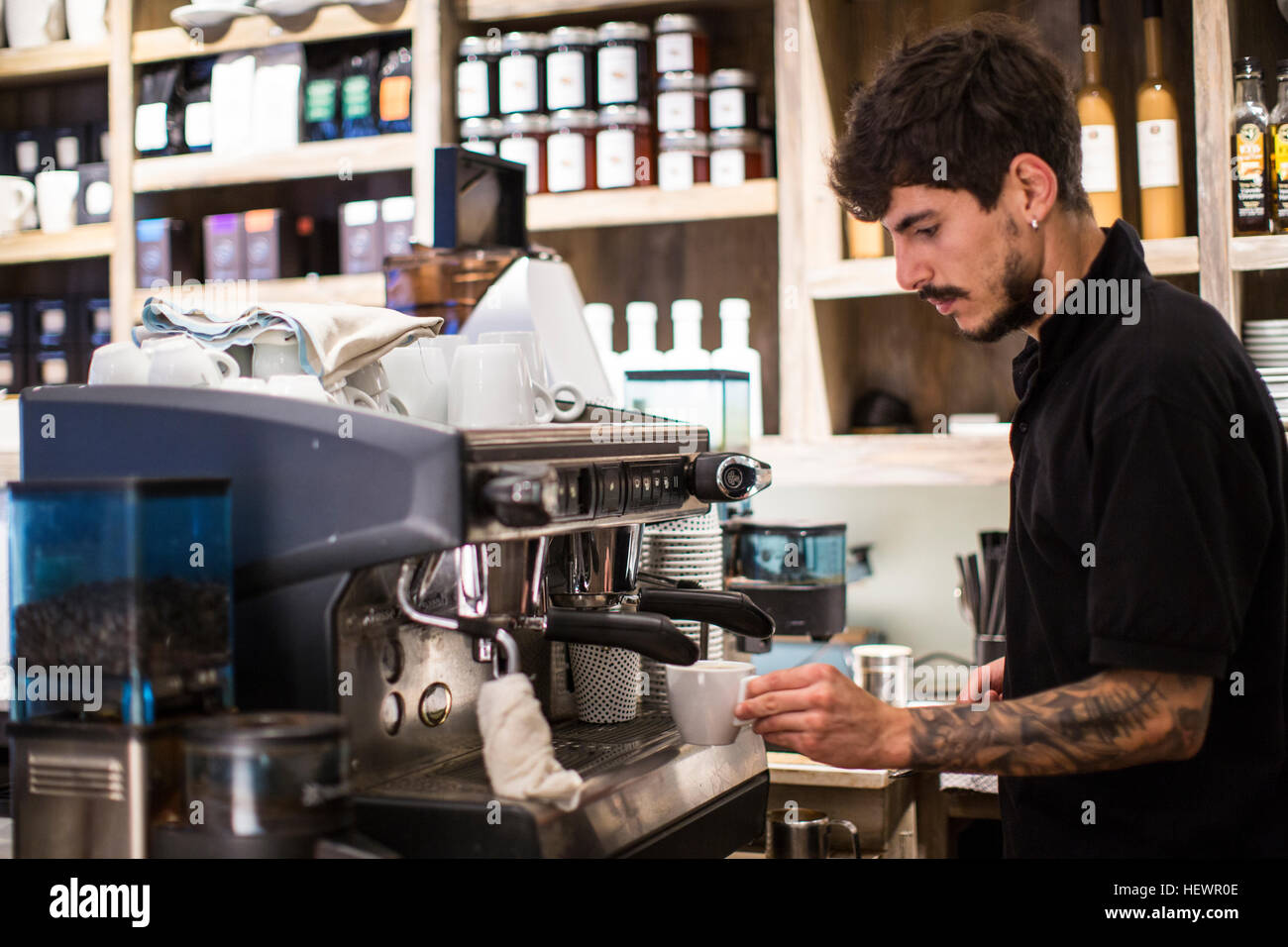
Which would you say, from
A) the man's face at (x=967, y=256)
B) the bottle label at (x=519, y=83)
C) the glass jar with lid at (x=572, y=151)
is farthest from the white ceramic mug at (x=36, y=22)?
the man's face at (x=967, y=256)

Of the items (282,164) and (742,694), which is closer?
(742,694)

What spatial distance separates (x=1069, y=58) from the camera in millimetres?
2482

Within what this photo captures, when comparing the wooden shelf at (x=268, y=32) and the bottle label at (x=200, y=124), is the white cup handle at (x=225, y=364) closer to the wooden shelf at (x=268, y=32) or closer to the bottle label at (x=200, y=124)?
the wooden shelf at (x=268, y=32)

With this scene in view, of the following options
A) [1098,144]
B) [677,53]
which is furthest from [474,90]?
[1098,144]

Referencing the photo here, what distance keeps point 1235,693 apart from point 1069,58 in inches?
67.1

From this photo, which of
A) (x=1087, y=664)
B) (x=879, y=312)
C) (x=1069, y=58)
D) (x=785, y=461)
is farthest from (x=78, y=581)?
(x=1069, y=58)

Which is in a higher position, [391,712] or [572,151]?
[572,151]

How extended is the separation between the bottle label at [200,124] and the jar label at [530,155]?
2.29 feet

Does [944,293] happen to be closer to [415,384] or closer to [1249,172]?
[415,384]

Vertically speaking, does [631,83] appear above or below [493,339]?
above

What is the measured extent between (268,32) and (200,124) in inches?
10.1

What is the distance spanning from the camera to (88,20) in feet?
9.50
